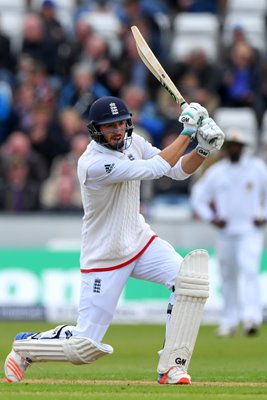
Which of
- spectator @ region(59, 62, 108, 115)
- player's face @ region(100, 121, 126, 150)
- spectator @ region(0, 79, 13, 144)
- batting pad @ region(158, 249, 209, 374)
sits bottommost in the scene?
batting pad @ region(158, 249, 209, 374)

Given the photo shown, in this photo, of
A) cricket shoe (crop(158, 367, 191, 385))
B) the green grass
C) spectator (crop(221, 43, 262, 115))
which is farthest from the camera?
spectator (crop(221, 43, 262, 115))

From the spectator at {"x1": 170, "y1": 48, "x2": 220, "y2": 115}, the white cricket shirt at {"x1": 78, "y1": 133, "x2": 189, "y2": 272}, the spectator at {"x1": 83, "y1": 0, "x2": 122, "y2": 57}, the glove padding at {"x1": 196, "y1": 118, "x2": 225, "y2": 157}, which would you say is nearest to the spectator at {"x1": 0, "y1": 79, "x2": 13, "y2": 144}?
the spectator at {"x1": 83, "y1": 0, "x2": 122, "y2": 57}

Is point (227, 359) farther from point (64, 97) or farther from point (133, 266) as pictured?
point (64, 97)

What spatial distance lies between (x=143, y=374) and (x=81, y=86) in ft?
29.0

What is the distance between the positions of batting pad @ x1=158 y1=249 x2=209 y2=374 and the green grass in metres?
0.21

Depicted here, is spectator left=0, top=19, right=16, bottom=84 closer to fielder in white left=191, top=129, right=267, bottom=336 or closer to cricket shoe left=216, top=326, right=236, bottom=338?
fielder in white left=191, top=129, right=267, bottom=336

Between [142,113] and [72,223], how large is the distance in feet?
7.95

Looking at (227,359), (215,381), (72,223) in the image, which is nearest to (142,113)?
(72,223)

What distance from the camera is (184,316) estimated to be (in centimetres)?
895

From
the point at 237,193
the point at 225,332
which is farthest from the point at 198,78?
the point at 225,332

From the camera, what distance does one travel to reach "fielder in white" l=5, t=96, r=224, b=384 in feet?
29.3

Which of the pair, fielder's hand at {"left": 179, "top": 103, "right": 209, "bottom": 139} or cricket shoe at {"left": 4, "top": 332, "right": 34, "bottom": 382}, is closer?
fielder's hand at {"left": 179, "top": 103, "right": 209, "bottom": 139}

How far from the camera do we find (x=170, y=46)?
19938 mm

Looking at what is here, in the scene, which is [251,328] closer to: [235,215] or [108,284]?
[235,215]
